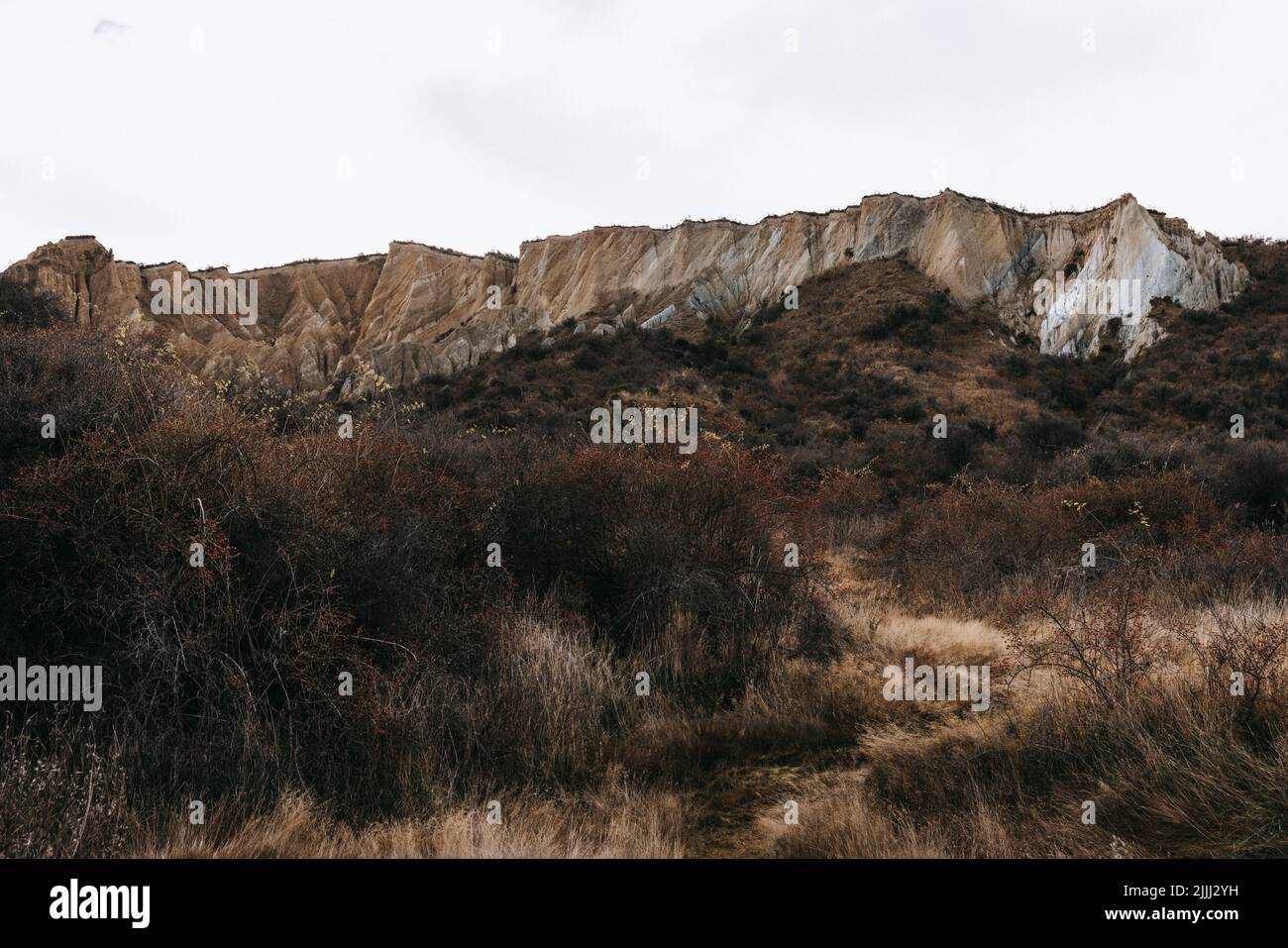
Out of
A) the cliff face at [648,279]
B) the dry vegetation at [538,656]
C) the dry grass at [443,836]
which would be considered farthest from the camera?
the cliff face at [648,279]

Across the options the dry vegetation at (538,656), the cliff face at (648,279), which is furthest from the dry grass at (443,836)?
the cliff face at (648,279)

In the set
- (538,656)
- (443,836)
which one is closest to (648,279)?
(538,656)

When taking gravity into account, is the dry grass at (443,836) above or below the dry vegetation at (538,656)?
below

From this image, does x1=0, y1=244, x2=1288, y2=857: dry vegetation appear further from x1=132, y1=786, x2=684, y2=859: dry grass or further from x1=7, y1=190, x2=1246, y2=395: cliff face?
x1=7, y1=190, x2=1246, y2=395: cliff face

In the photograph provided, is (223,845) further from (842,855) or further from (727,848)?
(842,855)

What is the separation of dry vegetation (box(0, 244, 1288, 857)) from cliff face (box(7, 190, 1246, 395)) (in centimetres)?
2407

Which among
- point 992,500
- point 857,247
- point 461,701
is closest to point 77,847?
point 461,701

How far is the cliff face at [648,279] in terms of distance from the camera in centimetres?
3269

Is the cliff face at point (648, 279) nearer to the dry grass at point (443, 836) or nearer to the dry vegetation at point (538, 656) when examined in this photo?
the dry vegetation at point (538, 656)

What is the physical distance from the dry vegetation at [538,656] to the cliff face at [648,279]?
79.0 feet

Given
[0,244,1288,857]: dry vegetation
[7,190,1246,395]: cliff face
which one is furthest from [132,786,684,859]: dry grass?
[7,190,1246,395]: cliff face

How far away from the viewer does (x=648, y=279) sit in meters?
42.5

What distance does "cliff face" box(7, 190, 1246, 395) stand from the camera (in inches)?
1287

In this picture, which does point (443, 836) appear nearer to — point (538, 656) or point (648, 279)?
point (538, 656)
